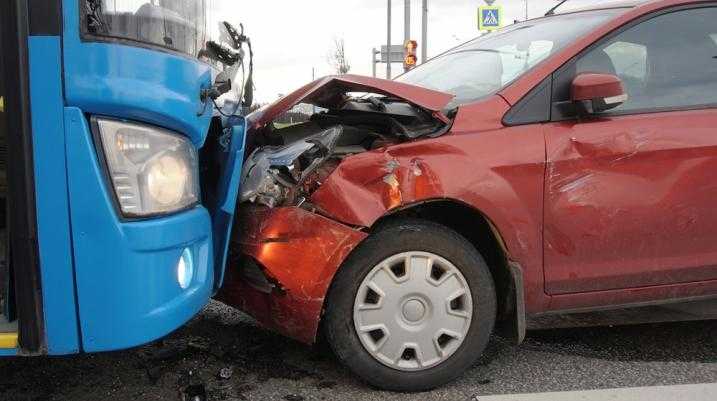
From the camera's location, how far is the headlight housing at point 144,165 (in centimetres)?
190

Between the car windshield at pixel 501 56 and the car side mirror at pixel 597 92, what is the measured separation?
0.28 metres

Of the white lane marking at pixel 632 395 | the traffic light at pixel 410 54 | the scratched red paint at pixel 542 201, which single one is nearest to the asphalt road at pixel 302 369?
the white lane marking at pixel 632 395

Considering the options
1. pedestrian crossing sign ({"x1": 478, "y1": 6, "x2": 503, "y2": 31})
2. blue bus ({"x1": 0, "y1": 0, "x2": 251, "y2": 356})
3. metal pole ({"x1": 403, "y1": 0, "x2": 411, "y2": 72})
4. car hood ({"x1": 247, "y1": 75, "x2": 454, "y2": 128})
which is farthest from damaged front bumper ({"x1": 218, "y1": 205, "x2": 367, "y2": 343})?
metal pole ({"x1": 403, "y1": 0, "x2": 411, "y2": 72})

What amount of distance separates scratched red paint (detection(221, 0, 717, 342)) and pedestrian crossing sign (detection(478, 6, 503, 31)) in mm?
12275

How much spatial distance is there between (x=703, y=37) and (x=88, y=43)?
284cm

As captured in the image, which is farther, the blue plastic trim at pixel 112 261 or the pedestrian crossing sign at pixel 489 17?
the pedestrian crossing sign at pixel 489 17

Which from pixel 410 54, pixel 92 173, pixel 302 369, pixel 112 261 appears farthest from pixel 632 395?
pixel 410 54

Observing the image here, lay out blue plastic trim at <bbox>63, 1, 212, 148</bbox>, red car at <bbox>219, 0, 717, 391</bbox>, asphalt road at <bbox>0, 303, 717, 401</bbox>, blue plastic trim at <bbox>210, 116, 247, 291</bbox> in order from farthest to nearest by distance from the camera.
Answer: asphalt road at <bbox>0, 303, 717, 401</bbox>, red car at <bbox>219, 0, 717, 391</bbox>, blue plastic trim at <bbox>210, 116, 247, 291</bbox>, blue plastic trim at <bbox>63, 1, 212, 148</bbox>

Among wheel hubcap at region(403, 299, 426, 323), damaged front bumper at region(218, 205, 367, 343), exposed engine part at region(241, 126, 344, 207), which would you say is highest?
exposed engine part at region(241, 126, 344, 207)

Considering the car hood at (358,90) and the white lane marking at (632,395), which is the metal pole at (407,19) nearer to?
the car hood at (358,90)

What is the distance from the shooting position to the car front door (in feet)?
9.00

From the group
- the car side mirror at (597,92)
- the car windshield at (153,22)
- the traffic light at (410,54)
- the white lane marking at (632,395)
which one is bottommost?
the white lane marking at (632,395)

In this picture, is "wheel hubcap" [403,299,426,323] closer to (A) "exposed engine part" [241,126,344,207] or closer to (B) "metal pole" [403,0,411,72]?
(A) "exposed engine part" [241,126,344,207]

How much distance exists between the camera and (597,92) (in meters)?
2.67
